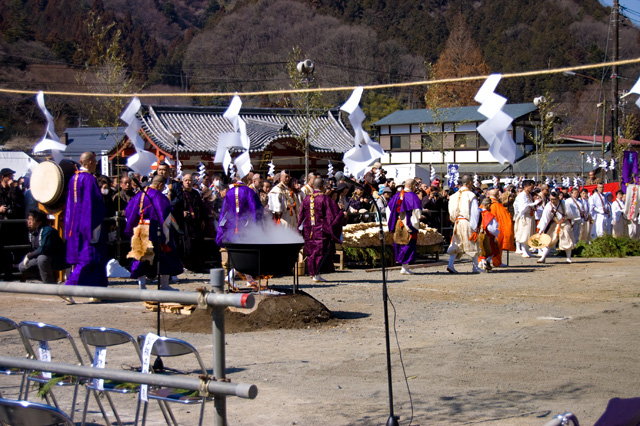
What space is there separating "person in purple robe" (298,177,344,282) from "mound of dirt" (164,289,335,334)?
3.93 meters

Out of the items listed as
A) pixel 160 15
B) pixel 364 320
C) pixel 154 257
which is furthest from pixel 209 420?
pixel 160 15

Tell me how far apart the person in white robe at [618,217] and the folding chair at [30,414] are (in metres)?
20.9

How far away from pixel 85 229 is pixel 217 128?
27.4 meters

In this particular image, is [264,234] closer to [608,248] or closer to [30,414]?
[30,414]

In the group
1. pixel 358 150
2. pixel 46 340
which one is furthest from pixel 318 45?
pixel 46 340

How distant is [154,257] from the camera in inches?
412

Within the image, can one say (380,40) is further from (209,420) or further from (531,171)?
(209,420)

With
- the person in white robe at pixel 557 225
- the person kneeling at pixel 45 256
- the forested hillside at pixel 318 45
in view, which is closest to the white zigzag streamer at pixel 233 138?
the person kneeling at pixel 45 256

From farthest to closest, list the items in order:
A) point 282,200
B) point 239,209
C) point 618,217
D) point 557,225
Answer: point 618,217, point 557,225, point 282,200, point 239,209

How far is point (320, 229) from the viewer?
A: 13.0 meters

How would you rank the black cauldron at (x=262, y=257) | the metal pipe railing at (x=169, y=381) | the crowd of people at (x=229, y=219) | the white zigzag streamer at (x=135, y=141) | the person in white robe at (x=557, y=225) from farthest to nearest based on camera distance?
the person in white robe at (x=557, y=225), the white zigzag streamer at (x=135, y=141), the crowd of people at (x=229, y=219), the black cauldron at (x=262, y=257), the metal pipe railing at (x=169, y=381)

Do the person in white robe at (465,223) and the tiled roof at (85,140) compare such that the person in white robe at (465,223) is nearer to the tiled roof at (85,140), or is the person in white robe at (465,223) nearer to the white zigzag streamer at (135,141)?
the white zigzag streamer at (135,141)

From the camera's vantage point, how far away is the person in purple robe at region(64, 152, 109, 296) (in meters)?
9.36

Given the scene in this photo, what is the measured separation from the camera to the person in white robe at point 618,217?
21.7 metres
